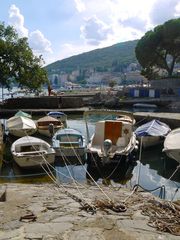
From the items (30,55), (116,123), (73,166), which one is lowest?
(73,166)

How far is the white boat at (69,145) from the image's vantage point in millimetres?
21328

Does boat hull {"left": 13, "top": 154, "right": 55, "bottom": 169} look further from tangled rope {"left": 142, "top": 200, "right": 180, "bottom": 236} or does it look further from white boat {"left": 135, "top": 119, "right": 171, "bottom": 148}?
tangled rope {"left": 142, "top": 200, "right": 180, "bottom": 236}

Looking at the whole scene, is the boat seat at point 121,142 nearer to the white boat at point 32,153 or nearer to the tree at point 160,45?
the white boat at point 32,153

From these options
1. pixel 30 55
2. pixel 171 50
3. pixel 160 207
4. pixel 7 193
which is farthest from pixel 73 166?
pixel 171 50

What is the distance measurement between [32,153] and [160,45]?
59379mm

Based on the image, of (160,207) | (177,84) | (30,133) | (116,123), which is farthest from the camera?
(177,84)

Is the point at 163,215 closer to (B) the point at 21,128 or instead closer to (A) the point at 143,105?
(B) the point at 21,128

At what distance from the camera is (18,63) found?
50.5 metres

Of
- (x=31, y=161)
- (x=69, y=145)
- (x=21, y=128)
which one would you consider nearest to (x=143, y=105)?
(x=21, y=128)

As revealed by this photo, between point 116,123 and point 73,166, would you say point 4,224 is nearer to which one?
point 73,166

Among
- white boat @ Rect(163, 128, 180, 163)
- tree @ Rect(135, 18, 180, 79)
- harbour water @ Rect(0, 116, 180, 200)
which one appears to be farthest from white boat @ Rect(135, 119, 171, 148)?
tree @ Rect(135, 18, 180, 79)

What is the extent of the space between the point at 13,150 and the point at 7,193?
360 inches

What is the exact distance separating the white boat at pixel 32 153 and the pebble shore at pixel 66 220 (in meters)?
7.84

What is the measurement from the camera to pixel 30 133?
29.8 metres
